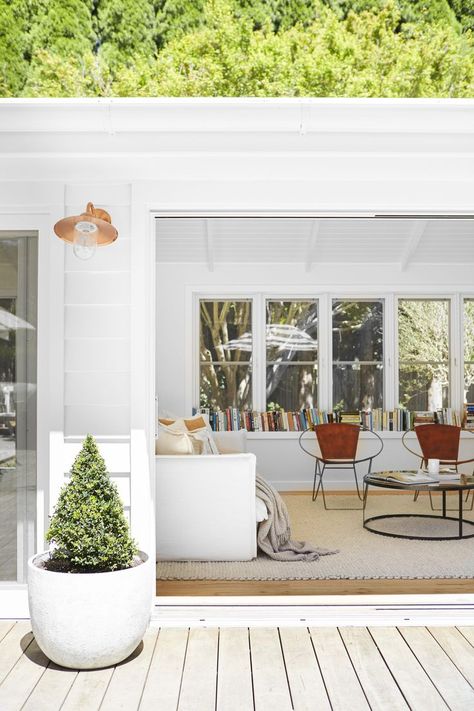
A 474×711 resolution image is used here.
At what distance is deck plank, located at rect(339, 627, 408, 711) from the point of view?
298cm

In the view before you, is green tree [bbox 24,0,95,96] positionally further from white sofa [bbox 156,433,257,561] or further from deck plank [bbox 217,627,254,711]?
deck plank [bbox 217,627,254,711]

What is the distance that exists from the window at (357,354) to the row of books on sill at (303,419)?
21 cm

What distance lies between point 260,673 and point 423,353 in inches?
236

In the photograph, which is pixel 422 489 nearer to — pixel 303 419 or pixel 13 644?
pixel 303 419

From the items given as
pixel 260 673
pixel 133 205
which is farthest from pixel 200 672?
pixel 133 205

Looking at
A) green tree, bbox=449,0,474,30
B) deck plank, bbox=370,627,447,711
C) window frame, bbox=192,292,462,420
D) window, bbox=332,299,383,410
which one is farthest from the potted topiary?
green tree, bbox=449,0,474,30

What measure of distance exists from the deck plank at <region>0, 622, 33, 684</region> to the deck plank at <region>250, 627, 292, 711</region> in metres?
1.08

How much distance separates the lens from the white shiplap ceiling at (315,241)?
7703 mm

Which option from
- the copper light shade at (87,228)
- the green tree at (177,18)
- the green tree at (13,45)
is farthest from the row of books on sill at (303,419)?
the green tree at (177,18)

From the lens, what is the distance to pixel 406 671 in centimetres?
325

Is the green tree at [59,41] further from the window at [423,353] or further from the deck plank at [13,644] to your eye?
the deck plank at [13,644]

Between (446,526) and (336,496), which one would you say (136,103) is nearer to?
(446,526)

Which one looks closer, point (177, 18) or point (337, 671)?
point (337, 671)

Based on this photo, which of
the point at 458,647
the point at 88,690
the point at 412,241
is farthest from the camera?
the point at 412,241
